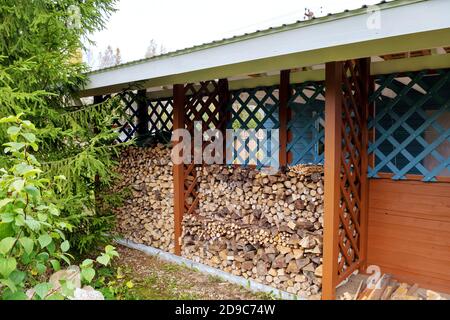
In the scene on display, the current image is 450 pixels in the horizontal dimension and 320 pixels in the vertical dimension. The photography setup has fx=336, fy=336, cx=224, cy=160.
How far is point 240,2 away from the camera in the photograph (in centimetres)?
1938

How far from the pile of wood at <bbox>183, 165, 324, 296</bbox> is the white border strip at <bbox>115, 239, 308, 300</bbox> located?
0.05m

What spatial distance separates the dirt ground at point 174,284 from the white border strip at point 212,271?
1.9 inches

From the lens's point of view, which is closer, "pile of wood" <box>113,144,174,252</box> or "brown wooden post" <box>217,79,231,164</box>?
"brown wooden post" <box>217,79,231,164</box>

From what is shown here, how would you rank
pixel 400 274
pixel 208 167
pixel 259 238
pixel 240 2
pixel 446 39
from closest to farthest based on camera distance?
pixel 446 39 < pixel 400 274 < pixel 259 238 < pixel 208 167 < pixel 240 2

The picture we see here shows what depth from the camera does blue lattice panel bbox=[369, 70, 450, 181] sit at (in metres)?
2.66

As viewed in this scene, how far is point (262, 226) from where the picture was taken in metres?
3.22

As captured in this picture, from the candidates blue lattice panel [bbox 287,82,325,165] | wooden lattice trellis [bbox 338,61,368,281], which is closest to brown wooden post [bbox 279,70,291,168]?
blue lattice panel [bbox 287,82,325,165]

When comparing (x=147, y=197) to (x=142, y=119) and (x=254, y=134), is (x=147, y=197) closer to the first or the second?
(x=142, y=119)

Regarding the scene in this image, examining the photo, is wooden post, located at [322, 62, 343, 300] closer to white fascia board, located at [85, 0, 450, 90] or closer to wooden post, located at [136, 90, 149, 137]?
white fascia board, located at [85, 0, 450, 90]

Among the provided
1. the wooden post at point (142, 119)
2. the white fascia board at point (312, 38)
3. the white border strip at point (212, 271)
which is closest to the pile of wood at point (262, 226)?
the white border strip at point (212, 271)

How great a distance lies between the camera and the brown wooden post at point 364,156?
2912mm

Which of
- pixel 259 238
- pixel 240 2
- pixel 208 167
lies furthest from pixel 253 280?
pixel 240 2

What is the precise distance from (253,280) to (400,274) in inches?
50.9
